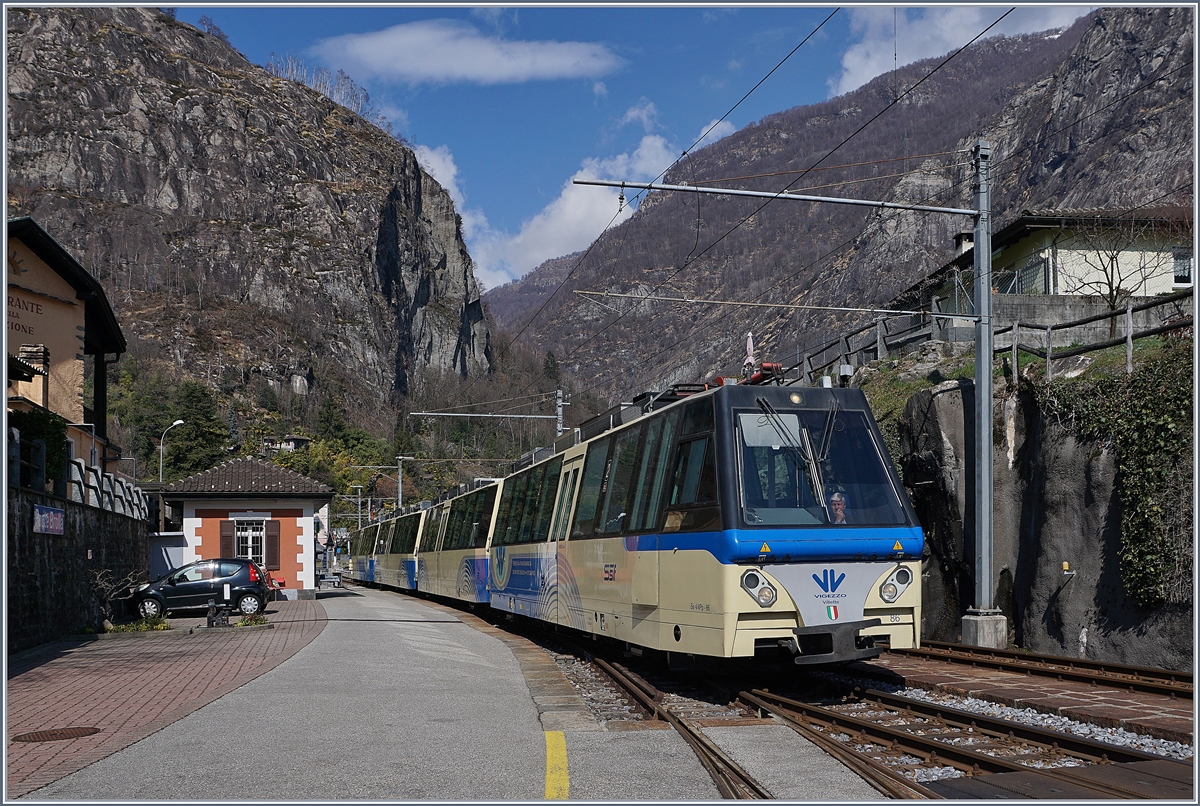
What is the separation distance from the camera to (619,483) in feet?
39.9

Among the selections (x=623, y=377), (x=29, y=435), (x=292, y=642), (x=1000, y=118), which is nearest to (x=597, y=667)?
(x=292, y=642)

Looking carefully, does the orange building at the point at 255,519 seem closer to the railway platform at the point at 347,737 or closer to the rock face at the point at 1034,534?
the railway platform at the point at 347,737

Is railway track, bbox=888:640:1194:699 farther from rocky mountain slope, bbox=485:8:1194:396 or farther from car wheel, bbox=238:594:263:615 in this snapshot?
car wheel, bbox=238:594:263:615

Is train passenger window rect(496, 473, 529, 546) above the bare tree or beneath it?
above

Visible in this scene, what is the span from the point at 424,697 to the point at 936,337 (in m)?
17.1

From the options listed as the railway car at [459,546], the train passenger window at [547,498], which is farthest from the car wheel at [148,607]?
the train passenger window at [547,498]

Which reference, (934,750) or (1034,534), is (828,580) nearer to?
(934,750)

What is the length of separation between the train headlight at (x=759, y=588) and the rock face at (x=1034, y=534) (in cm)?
536

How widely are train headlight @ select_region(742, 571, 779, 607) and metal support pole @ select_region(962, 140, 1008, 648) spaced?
5939 mm

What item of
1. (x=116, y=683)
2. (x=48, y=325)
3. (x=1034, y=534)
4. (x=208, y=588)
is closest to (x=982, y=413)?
(x=1034, y=534)

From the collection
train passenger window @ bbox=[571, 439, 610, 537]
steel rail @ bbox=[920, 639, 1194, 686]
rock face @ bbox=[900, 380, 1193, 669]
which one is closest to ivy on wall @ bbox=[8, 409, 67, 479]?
train passenger window @ bbox=[571, 439, 610, 537]

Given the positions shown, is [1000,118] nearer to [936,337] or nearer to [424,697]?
[936,337]

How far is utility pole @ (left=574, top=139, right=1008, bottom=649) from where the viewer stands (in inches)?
559

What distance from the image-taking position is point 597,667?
13.2 m
